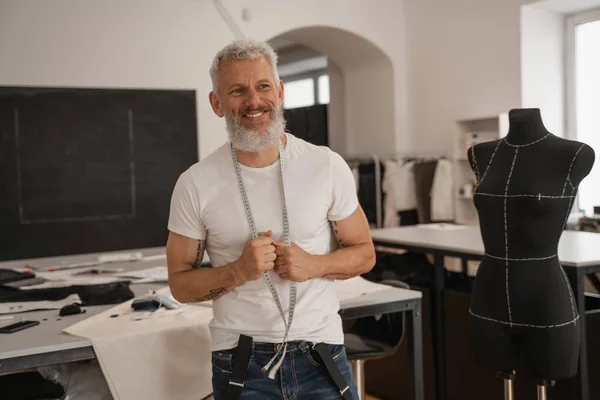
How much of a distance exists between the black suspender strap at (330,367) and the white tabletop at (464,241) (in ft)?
5.69

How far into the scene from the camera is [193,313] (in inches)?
88.7

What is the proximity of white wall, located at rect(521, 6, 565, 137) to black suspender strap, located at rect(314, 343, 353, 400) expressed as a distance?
483 cm

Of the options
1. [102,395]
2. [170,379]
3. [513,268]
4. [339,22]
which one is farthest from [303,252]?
[339,22]

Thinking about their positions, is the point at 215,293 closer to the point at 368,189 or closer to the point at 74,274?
the point at 74,274

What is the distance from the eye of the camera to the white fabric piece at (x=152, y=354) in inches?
77.3

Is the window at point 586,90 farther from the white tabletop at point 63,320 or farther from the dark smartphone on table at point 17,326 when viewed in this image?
the dark smartphone on table at point 17,326

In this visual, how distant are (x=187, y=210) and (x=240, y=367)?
1.28ft

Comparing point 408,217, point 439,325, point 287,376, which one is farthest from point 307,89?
point 287,376

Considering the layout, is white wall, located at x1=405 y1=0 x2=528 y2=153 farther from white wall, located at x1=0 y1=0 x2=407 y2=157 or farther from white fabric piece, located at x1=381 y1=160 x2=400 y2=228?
white wall, located at x1=0 y1=0 x2=407 y2=157

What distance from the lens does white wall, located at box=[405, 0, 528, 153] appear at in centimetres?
601

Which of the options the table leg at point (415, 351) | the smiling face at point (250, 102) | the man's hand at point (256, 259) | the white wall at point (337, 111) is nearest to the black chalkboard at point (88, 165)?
the white wall at point (337, 111)

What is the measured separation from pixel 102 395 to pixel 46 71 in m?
3.56

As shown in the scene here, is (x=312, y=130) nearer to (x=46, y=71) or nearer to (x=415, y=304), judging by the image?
(x=46, y=71)

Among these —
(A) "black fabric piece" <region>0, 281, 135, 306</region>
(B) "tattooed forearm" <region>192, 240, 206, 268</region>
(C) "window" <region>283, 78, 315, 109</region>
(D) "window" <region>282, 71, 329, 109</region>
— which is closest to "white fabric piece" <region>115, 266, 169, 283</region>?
(A) "black fabric piece" <region>0, 281, 135, 306</region>
